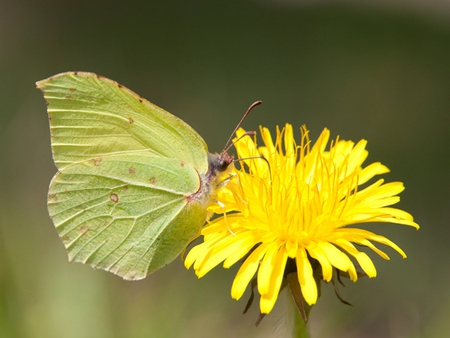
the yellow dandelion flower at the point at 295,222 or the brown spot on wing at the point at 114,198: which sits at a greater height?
the brown spot on wing at the point at 114,198

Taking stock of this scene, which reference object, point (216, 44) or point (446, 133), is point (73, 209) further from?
point (216, 44)

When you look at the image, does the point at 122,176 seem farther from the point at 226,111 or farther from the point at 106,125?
the point at 226,111

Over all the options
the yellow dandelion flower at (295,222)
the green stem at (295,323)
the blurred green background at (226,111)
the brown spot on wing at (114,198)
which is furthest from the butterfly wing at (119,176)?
the blurred green background at (226,111)

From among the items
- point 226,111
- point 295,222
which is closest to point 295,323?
point 295,222

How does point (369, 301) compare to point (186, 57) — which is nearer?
point (369, 301)

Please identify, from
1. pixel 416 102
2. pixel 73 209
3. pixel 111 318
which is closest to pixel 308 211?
pixel 73 209

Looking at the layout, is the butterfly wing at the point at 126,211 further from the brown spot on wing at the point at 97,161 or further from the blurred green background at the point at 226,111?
the blurred green background at the point at 226,111

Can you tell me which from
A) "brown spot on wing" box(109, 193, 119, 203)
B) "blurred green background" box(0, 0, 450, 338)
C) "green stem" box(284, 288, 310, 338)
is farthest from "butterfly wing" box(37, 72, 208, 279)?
"blurred green background" box(0, 0, 450, 338)

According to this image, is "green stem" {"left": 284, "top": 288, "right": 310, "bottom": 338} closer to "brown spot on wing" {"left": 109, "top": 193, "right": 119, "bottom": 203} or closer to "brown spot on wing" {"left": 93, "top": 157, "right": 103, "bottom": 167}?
"brown spot on wing" {"left": 109, "top": 193, "right": 119, "bottom": 203}
